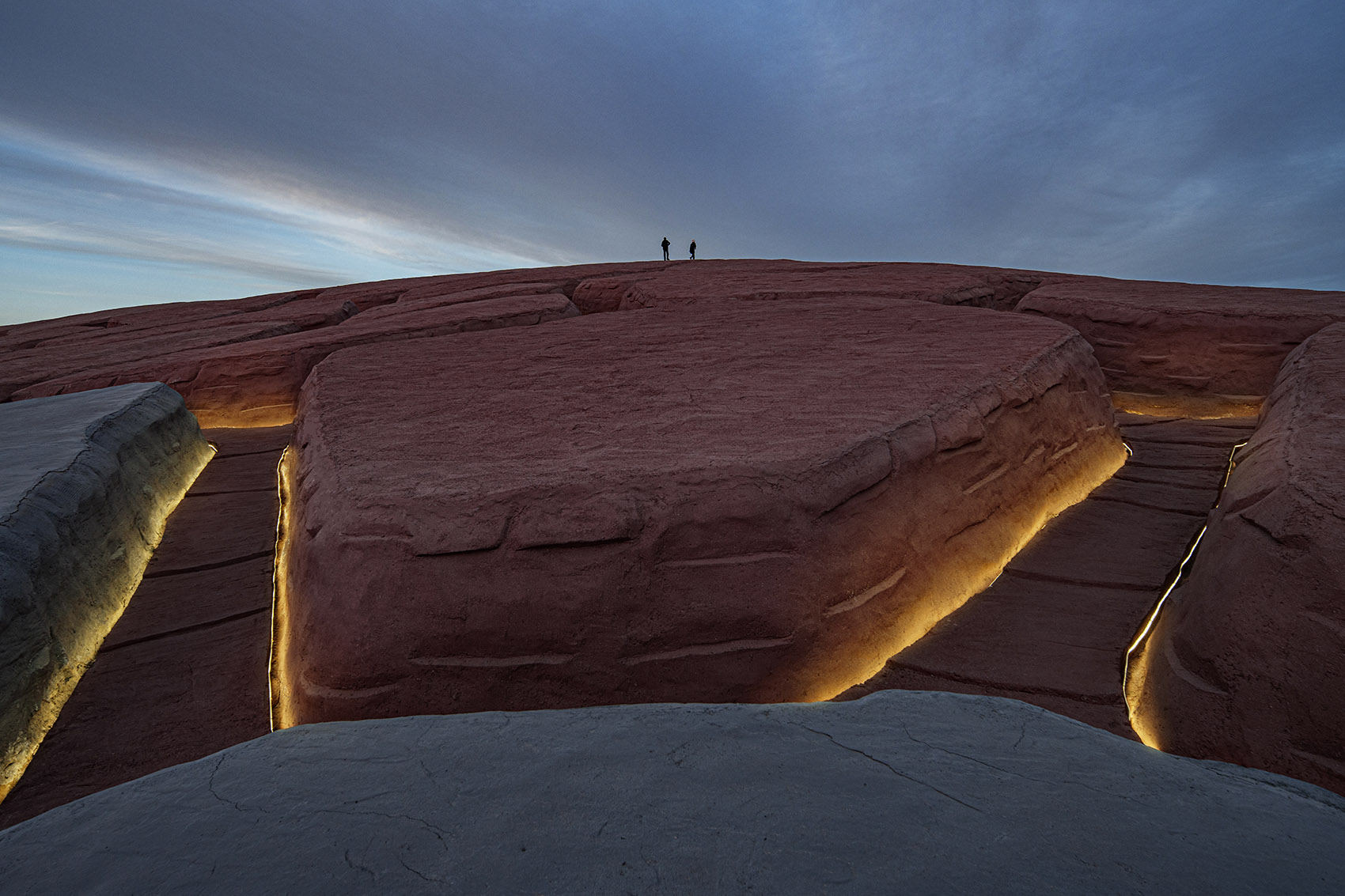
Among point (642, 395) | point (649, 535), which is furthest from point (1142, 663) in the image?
point (642, 395)

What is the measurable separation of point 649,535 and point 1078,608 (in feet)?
3.04

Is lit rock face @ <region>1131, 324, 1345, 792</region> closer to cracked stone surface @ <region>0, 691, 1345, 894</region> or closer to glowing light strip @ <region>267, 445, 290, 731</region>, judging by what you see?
cracked stone surface @ <region>0, 691, 1345, 894</region>

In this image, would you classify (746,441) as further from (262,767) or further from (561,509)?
(262,767)

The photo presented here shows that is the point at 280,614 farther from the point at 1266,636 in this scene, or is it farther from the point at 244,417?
the point at 1266,636

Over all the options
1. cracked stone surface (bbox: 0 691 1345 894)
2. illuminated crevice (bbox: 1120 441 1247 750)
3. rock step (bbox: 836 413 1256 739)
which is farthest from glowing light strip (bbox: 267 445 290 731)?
illuminated crevice (bbox: 1120 441 1247 750)

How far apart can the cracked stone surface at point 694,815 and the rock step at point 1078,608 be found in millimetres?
338

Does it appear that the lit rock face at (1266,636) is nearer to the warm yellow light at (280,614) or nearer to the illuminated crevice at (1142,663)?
the illuminated crevice at (1142,663)

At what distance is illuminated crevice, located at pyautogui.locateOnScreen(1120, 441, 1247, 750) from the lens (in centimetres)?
111

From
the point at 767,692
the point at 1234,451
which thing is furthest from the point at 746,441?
the point at 1234,451

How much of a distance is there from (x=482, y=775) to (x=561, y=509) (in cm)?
50

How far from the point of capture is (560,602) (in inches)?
43.3

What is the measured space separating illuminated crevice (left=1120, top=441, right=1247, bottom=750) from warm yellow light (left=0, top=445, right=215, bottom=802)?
1.76m

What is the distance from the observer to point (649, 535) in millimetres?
1135

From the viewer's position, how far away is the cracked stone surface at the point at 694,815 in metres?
0.56
